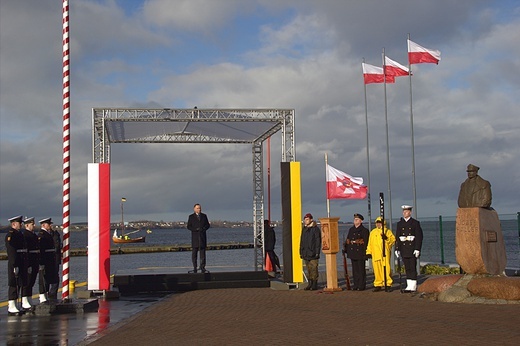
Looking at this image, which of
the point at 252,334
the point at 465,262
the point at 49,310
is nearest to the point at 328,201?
the point at 465,262

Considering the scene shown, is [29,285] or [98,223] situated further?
[98,223]

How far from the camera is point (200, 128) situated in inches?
868

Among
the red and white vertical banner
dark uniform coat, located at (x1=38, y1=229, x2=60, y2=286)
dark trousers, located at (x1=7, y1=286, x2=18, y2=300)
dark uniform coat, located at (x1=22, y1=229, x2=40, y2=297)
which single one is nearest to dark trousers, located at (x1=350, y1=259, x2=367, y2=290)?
the red and white vertical banner

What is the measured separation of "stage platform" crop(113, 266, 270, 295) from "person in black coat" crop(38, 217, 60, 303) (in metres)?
3.02

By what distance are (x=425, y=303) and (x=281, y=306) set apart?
3.14 meters

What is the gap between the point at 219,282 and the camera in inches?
840

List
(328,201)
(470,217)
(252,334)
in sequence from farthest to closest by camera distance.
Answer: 1. (328,201)
2. (470,217)
3. (252,334)

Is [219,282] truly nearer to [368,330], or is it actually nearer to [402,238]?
[402,238]

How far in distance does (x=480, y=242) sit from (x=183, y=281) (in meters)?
9.10

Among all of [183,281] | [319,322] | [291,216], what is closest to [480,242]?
[319,322]

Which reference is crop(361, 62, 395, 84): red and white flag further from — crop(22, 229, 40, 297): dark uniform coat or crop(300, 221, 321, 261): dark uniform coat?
crop(22, 229, 40, 297): dark uniform coat

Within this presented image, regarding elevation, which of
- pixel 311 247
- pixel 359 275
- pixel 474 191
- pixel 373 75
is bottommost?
→ pixel 359 275

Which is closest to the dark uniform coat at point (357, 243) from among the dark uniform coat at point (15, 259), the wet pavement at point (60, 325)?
the wet pavement at point (60, 325)

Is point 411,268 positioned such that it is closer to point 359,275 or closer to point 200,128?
point 359,275
